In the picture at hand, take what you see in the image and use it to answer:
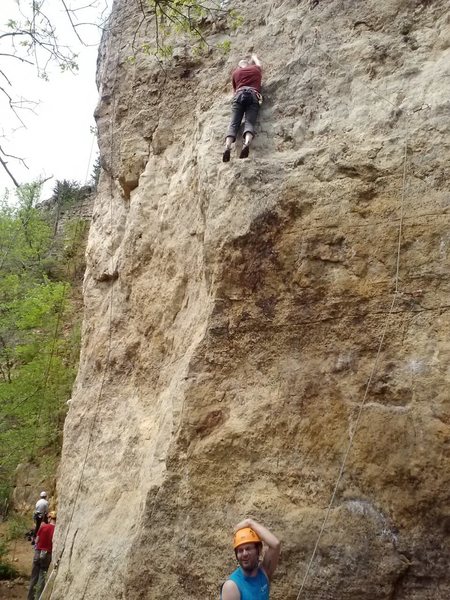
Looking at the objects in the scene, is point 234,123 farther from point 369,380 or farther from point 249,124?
point 369,380

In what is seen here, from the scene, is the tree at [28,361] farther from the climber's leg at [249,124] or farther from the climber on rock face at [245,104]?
the climber's leg at [249,124]

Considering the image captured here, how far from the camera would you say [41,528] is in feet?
29.3

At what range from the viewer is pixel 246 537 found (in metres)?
3.64

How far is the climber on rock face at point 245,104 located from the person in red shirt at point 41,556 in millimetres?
6483

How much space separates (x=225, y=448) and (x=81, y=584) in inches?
89.6

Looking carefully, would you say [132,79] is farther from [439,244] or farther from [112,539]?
[112,539]

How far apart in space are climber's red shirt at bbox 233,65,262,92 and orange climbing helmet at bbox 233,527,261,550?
4.57 m

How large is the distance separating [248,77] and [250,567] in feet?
16.3

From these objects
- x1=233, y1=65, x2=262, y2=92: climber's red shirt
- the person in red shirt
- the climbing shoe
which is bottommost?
the person in red shirt

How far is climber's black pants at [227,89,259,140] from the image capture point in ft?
19.9

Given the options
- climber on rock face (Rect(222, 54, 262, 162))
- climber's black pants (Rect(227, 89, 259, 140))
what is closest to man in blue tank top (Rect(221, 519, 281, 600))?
climber on rock face (Rect(222, 54, 262, 162))

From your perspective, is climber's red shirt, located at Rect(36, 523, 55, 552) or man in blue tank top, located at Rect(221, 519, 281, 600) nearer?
man in blue tank top, located at Rect(221, 519, 281, 600)

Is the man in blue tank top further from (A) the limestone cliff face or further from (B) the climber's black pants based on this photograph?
(B) the climber's black pants

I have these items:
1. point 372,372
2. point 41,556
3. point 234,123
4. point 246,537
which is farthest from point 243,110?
point 41,556
